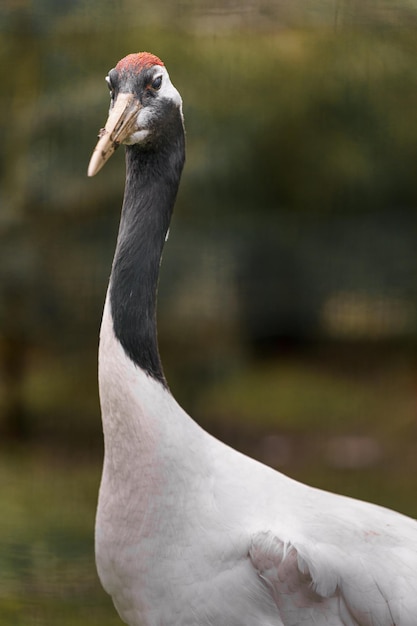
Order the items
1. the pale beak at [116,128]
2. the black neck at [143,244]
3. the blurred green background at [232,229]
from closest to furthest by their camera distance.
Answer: the pale beak at [116,128], the black neck at [143,244], the blurred green background at [232,229]

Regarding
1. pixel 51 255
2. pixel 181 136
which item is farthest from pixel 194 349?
pixel 181 136

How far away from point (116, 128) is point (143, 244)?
173 mm

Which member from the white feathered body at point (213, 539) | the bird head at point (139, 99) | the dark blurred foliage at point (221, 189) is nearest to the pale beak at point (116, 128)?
the bird head at point (139, 99)

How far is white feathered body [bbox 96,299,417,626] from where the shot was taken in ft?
4.17

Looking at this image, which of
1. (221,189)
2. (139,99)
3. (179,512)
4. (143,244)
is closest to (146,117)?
(139,99)

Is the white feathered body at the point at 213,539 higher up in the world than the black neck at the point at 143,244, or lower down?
lower down

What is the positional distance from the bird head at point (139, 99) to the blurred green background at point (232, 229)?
138 cm

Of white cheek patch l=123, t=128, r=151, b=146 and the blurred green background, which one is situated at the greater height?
white cheek patch l=123, t=128, r=151, b=146

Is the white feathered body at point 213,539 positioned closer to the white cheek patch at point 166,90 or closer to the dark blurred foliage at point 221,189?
the white cheek patch at point 166,90

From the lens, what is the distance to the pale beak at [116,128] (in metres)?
1.23

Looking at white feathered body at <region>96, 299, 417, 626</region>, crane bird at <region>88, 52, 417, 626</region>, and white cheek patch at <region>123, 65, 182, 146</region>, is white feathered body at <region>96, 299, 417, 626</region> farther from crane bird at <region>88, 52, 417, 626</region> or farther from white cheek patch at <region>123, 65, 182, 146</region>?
white cheek patch at <region>123, 65, 182, 146</region>

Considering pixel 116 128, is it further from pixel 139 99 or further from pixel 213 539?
pixel 213 539

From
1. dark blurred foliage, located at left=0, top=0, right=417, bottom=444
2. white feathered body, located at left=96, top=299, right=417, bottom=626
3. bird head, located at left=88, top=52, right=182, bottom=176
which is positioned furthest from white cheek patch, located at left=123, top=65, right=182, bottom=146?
dark blurred foliage, located at left=0, top=0, right=417, bottom=444

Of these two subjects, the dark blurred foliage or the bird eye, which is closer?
the bird eye
